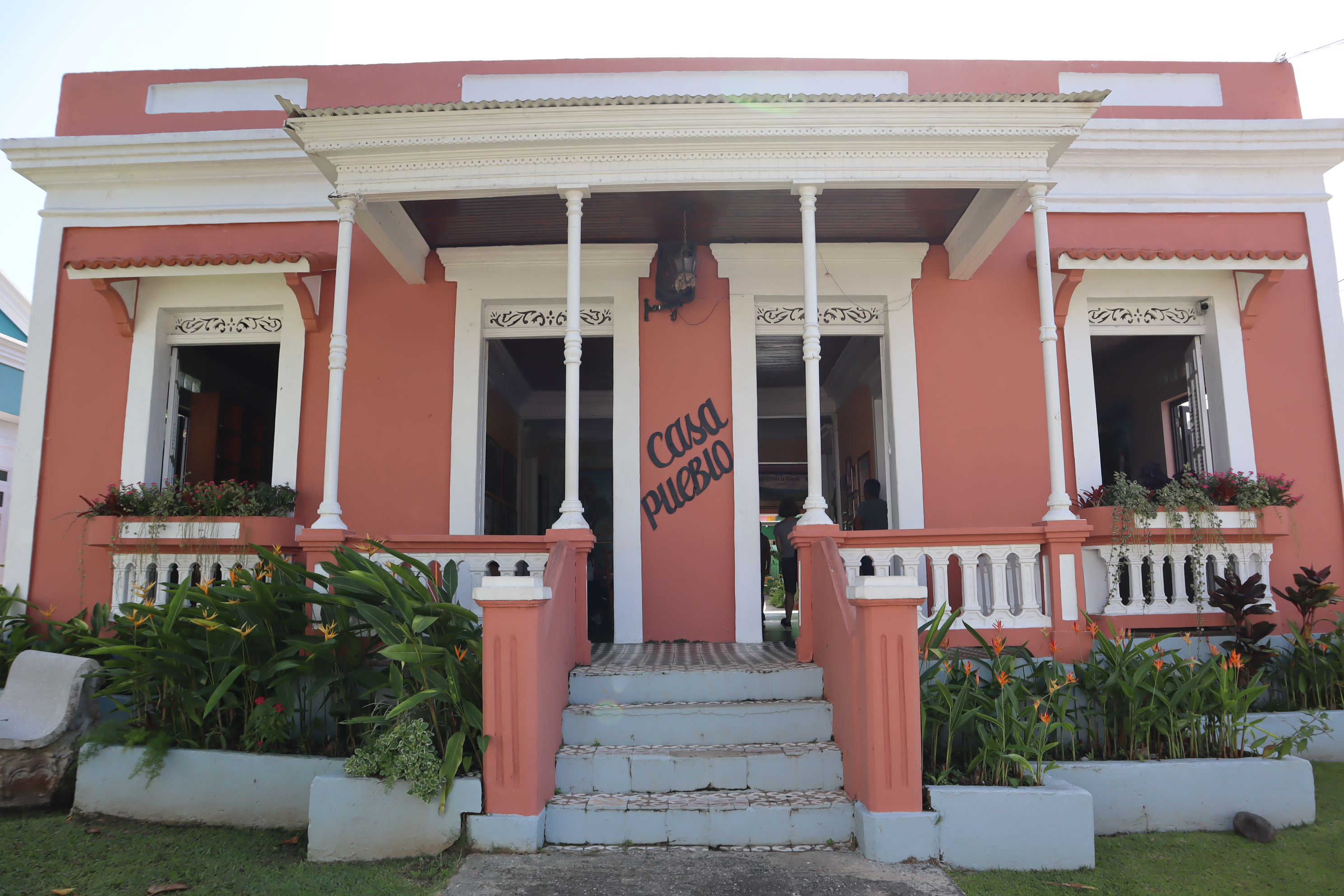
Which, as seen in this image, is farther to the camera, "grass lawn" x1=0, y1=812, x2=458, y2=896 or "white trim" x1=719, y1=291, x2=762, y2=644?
"white trim" x1=719, y1=291, x2=762, y2=644

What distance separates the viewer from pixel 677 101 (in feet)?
16.5

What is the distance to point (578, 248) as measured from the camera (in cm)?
513

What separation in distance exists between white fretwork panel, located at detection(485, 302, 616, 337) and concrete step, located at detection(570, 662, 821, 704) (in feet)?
10.2

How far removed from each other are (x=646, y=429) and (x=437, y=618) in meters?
2.76

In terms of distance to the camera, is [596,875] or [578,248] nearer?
[596,875]

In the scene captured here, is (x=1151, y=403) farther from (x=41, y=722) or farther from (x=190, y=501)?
(x=41, y=722)

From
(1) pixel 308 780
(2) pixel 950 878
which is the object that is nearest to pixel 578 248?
(1) pixel 308 780

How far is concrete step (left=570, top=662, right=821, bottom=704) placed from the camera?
4.39 m

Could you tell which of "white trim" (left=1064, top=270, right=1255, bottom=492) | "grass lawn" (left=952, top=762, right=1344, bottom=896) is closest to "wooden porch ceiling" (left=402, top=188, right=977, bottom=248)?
"white trim" (left=1064, top=270, right=1255, bottom=492)

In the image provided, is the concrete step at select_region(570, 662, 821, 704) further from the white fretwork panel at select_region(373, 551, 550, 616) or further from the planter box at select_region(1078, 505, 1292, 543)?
the planter box at select_region(1078, 505, 1292, 543)

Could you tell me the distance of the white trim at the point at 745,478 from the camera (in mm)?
5953

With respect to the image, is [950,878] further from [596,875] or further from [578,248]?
[578,248]

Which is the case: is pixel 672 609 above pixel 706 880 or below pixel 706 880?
above

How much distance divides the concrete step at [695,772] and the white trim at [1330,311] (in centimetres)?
509
